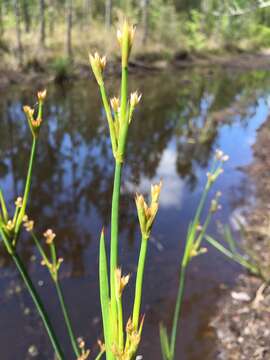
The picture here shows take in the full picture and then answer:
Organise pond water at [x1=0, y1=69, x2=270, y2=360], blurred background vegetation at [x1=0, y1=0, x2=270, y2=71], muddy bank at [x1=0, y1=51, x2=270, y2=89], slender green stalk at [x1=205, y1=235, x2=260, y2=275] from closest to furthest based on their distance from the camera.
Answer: slender green stalk at [x1=205, y1=235, x2=260, y2=275] < pond water at [x1=0, y1=69, x2=270, y2=360] < muddy bank at [x1=0, y1=51, x2=270, y2=89] < blurred background vegetation at [x1=0, y1=0, x2=270, y2=71]

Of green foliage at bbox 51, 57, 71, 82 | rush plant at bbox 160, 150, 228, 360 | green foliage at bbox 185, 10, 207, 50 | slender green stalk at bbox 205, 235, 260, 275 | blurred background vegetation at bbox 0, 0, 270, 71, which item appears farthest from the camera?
green foliage at bbox 185, 10, 207, 50

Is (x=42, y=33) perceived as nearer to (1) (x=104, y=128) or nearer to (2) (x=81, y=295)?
(1) (x=104, y=128)

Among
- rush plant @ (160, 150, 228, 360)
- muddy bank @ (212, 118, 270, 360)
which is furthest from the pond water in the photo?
rush plant @ (160, 150, 228, 360)

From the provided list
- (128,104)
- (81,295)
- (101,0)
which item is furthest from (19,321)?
(101,0)

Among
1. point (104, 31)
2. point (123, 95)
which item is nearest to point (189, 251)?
point (123, 95)

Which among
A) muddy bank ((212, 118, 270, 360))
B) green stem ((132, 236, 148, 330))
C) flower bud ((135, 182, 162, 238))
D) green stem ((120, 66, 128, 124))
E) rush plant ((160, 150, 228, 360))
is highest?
green stem ((120, 66, 128, 124))

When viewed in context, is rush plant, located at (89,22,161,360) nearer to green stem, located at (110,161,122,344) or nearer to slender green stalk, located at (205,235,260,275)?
green stem, located at (110,161,122,344)

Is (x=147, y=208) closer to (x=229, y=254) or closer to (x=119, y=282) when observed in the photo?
(x=119, y=282)
